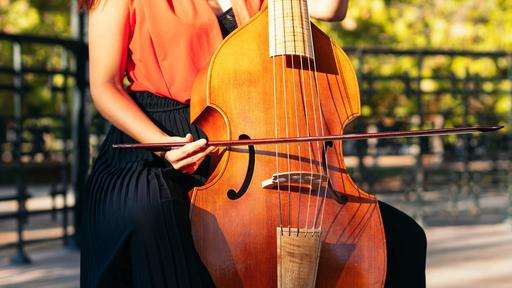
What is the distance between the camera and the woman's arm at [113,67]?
7.06 feet

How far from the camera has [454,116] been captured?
822 centimetres

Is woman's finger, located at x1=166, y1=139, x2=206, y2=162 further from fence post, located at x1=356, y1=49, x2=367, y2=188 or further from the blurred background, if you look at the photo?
fence post, located at x1=356, y1=49, x2=367, y2=188

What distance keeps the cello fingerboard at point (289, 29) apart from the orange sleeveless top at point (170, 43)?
17 centimetres

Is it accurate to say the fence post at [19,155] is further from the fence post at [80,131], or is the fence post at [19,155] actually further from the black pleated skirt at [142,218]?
the black pleated skirt at [142,218]

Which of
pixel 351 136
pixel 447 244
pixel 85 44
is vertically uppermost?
pixel 85 44

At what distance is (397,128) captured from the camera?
25.1ft

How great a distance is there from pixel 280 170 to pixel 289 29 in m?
0.34

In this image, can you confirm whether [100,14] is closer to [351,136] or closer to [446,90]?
[351,136]

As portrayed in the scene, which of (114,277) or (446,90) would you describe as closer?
(114,277)

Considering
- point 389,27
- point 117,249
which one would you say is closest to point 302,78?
point 117,249

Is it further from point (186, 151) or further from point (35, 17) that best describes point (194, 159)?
point (35, 17)

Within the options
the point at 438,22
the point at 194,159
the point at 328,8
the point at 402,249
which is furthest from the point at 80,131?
the point at 438,22

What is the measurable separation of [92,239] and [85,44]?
13.1ft

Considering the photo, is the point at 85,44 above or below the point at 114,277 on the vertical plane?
above
